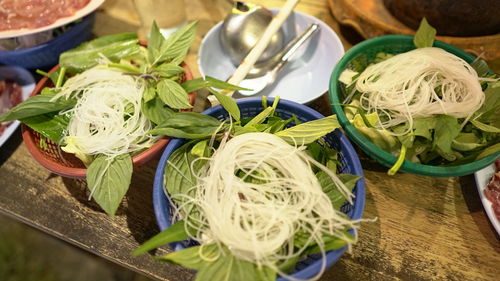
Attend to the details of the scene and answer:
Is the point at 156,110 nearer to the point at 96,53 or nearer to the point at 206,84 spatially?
the point at 206,84

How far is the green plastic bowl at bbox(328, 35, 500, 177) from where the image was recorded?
0.90 metres

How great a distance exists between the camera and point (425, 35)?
118 centimetres

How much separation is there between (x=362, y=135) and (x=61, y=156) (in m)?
1.03

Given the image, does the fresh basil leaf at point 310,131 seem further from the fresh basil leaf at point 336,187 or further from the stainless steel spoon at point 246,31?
the stainless steel spoon at point 246,31

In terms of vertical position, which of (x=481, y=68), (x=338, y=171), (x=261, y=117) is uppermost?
(x=481, y=68)

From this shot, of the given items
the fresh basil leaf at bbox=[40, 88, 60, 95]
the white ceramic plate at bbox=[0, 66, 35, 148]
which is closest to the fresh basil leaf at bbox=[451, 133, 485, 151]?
the fresh basil leaf at bbox=[40, 88, 60, 95]

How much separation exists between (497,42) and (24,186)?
1.98 meters

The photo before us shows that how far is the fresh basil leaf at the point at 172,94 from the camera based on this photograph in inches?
42.5

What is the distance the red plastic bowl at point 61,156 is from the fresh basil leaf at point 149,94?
0.13 m

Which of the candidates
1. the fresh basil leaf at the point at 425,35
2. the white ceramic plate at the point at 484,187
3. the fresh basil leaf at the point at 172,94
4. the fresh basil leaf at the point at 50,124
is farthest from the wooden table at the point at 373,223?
the fresh basil leaf at the point at 425,35

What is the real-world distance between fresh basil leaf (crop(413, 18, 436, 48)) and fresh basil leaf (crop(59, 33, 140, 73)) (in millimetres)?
1093

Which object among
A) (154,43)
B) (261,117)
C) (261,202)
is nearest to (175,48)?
(154,43)

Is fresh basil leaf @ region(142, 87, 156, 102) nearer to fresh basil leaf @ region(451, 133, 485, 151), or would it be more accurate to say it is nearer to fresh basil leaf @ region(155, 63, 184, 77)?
fresh basil leaf @ region(155, 63, 184, 77)

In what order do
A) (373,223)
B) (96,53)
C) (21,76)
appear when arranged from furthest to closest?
(21,76)
(96,53)
(373,223)
